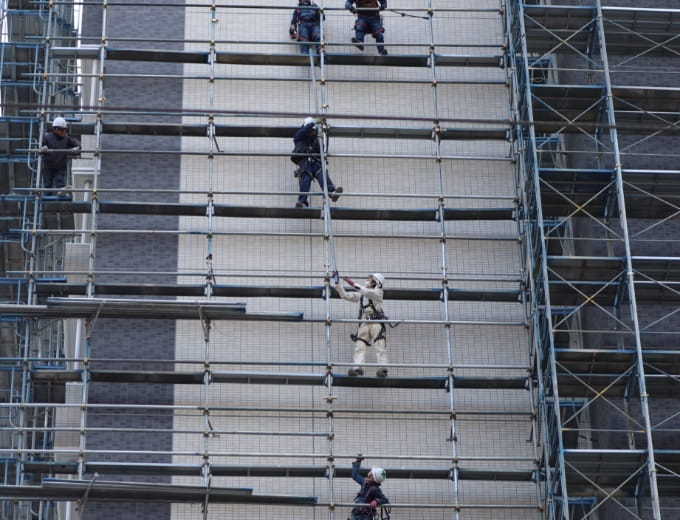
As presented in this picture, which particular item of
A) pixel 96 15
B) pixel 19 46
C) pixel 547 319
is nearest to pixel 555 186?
pixel 547 319

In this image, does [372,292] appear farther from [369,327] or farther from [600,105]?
[600,105]

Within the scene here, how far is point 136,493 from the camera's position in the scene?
2642cm

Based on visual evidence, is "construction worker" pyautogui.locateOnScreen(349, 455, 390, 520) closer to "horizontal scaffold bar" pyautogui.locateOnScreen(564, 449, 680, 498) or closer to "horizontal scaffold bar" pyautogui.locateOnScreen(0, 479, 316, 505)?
Result: "horizontal scaffold bar" pyautogui.locateOnScreen(0, 479, 316, 505)

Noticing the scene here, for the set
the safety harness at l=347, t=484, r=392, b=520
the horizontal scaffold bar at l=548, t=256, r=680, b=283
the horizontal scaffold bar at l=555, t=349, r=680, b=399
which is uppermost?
the horizontal scaffold bar at l=548, t=256, r=680, b=283

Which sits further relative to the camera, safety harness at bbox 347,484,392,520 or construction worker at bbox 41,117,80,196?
construction worker at bbox 41,117,80,196

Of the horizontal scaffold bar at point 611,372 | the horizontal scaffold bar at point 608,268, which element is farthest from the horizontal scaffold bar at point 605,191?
the horizontal scaffold bar at point 611,372

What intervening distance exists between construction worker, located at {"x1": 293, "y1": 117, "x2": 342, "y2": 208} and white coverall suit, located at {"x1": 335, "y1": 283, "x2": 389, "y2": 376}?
2.23m

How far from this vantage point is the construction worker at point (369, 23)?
31.8 meters

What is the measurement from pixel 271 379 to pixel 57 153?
6.04 m

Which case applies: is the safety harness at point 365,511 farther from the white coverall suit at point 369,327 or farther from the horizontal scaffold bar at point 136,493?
Answer: the white coverall suit at point 369,327

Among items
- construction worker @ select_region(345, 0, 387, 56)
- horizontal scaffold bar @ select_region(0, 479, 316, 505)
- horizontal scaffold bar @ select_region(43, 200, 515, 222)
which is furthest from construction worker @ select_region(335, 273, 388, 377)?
construction worker @ select_region(345, 0, 387, 56)

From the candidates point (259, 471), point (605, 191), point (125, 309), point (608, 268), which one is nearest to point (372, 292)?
point (259, 471)

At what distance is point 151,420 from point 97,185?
196 inches

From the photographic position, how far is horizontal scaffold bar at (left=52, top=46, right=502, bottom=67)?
31.2m
